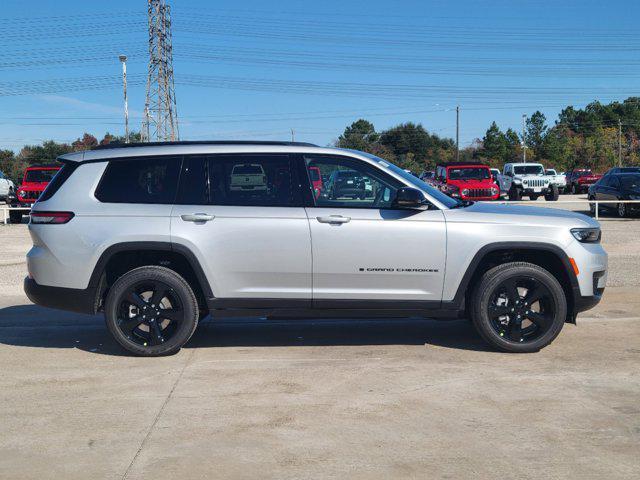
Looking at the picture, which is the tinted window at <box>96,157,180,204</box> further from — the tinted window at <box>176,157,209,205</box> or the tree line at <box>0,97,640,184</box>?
the tree line at <box>0,97,640,184</box>

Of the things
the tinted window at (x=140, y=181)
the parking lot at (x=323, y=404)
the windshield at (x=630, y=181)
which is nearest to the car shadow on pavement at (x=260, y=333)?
the parking lot at (x=323, y=404)

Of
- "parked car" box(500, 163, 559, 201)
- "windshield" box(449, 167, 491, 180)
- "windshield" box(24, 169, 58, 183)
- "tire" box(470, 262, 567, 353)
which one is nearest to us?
"tire" box(470, 262, 567, 353)

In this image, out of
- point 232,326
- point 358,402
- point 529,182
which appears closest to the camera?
point 358,402

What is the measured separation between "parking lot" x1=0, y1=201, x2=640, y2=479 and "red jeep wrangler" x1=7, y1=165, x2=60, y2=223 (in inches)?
715

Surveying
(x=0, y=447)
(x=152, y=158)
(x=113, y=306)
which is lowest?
(x=0, y=447)

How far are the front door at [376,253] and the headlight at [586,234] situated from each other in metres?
1.19

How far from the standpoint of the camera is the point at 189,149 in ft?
22.7

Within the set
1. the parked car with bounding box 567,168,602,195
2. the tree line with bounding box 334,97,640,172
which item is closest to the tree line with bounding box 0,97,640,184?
the tree line with bounding box 334,97,640,172

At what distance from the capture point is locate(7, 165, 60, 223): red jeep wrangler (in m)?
25.1

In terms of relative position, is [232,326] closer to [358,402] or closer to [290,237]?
[290,237]

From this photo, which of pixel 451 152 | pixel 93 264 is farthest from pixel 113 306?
pixel 451 152

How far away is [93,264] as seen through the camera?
265 inches

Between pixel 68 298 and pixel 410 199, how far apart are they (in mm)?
3130

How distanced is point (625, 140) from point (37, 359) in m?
95.3
